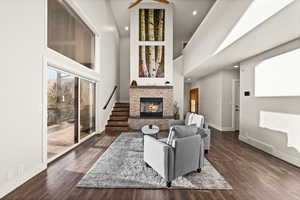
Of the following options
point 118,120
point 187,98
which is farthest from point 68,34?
point 187,98

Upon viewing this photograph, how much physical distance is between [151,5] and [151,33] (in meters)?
1.21

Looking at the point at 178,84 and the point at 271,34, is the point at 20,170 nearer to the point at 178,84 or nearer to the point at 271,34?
the point at 271,34

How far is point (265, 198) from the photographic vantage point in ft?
6.14

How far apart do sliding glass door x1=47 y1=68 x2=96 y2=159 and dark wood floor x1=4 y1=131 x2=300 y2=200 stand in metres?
0.41

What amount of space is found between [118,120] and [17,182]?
4.30m

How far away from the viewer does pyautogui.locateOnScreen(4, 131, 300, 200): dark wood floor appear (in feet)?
6.18

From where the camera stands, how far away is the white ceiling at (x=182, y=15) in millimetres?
6043

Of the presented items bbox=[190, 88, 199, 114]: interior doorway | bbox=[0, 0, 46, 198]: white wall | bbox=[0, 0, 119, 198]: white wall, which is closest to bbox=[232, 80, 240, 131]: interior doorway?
bbox=[190, 88, 199, 114]: interior doorway

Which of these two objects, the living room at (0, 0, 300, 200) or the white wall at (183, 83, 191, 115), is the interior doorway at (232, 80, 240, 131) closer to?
the living room at (0, 0, 300, 200)

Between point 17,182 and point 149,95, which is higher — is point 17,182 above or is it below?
below

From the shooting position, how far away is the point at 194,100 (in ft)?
30.7

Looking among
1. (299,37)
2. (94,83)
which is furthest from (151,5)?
(299,37)

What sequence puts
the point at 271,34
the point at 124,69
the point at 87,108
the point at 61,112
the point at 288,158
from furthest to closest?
the point at 124,69 < the point at 87,108 < the point at 61,112 < the point at 288,158 < the point at 271,34

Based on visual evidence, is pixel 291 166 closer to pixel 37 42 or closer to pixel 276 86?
pixel 276 86
